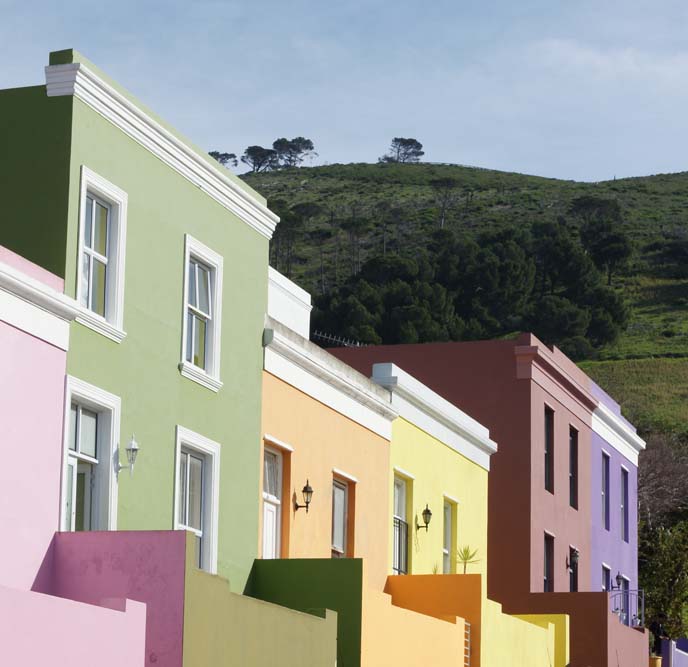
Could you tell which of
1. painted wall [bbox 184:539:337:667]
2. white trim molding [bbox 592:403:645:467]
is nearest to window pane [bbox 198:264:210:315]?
painted wall [bbox 184:539:337:667]

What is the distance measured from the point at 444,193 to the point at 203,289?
117421 millimetres

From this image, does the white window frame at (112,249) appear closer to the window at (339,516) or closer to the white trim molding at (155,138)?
the white trim molding at (155,138)

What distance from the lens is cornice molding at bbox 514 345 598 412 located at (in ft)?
95.0

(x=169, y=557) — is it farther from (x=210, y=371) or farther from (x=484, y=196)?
(x=484, y=196)

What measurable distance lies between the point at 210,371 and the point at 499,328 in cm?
7167

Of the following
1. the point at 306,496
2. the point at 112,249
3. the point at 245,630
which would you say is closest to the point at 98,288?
the point at 112,249

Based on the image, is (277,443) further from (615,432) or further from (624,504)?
(624,504)

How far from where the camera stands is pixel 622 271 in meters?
107

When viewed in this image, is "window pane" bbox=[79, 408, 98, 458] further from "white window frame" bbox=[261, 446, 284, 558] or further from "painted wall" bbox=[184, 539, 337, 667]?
"white window frame" bbox=[261, 446, 284, 558]

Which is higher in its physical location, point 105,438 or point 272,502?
point 105,438

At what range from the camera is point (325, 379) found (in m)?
20.5

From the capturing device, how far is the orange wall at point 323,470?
19375mm

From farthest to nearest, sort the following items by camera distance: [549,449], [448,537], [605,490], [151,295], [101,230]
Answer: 1. [605,490]
2. [549,449]
3. [448,537]
4. [151,295]
5. [101,230]

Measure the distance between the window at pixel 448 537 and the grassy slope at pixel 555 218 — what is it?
1818 inches
